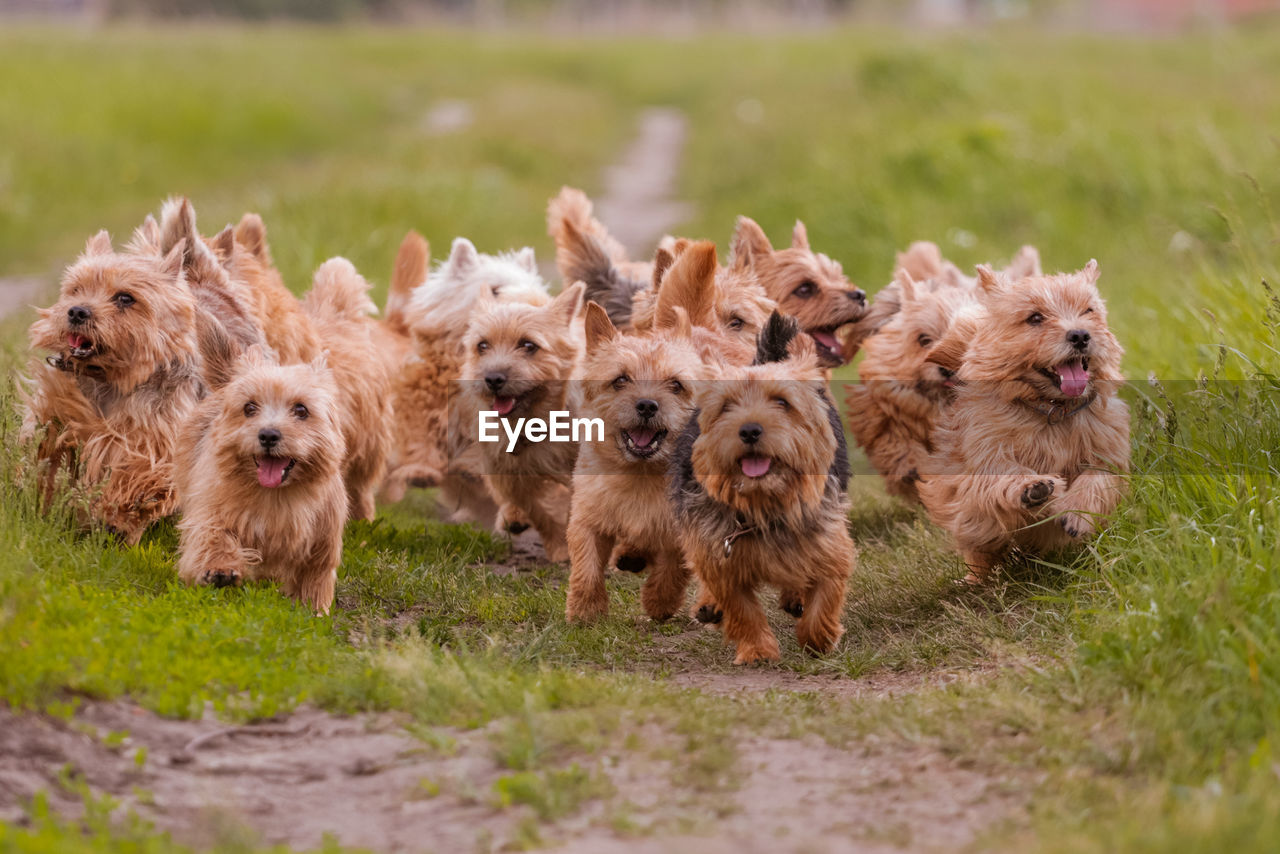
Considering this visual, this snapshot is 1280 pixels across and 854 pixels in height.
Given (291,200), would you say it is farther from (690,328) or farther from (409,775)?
(409,775)

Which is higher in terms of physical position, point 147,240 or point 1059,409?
point 147,240

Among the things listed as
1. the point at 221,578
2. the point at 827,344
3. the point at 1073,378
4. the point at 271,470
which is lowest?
the point at 221,578

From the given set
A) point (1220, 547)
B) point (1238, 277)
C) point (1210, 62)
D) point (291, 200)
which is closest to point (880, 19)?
point (1210, 62)

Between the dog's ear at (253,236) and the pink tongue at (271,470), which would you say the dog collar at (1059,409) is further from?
the dog's ear at (253,236)

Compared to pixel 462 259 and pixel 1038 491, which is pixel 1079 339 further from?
pixel 462 259

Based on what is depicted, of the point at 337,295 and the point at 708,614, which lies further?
the point at 337,295

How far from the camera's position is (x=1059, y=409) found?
19.3 ft

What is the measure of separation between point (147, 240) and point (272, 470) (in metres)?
1.89

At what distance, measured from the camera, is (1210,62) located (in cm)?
2780

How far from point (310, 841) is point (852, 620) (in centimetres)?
307

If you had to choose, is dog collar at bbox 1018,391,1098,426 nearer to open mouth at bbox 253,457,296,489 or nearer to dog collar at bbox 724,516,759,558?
dog collar at bbox 724,516,759,558

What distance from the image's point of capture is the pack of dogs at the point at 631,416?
18.1 ft

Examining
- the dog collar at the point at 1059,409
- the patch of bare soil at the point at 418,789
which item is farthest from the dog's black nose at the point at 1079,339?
the patch of bare soil at the point at 418,789

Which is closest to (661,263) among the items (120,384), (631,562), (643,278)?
(643,278)
